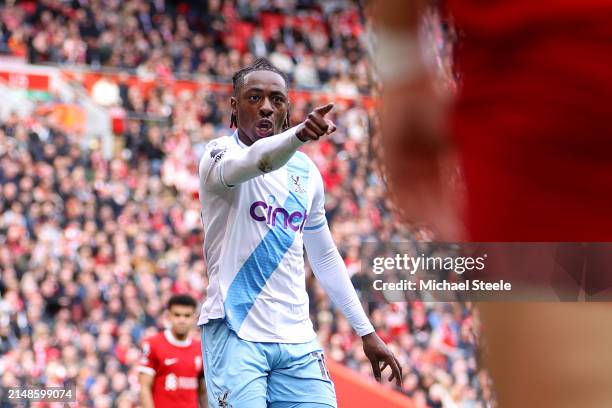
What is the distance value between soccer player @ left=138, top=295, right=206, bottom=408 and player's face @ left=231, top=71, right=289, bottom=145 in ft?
13.0

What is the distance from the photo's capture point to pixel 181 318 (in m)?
8.47

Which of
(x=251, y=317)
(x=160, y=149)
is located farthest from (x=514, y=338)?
(x=160, y=149)

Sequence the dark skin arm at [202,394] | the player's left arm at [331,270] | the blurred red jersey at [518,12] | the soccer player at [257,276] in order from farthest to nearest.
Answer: the dark skin arm at [202,394]
the player's left arm at [331,270]
the soccer player at [257,276]
the blurred red jersey at [518,12]

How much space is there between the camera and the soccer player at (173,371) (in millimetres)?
8156

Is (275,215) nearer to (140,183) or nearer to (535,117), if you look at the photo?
(535,117)

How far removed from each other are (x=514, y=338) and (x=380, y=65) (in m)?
0.45

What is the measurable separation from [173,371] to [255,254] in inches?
158

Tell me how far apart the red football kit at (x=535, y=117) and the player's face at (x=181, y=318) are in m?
6.79

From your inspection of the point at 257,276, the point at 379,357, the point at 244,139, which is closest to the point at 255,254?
the point at 257,276

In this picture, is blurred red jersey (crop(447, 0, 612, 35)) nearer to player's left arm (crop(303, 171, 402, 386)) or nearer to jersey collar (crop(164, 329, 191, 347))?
player's left arm (crop(303, 171, 402, 386))

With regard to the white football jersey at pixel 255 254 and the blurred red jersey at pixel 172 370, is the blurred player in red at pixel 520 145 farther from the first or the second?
the blurred red jersey at pixel 172 370

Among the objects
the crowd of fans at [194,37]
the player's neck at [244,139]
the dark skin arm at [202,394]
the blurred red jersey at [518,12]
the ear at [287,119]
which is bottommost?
the dark skin arm at [202,394]

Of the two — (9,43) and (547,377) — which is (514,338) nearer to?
(547,377)

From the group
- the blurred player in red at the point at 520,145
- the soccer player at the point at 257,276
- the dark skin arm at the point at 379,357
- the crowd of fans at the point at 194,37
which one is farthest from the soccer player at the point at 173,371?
the crowd of fans at the point at 194,37
